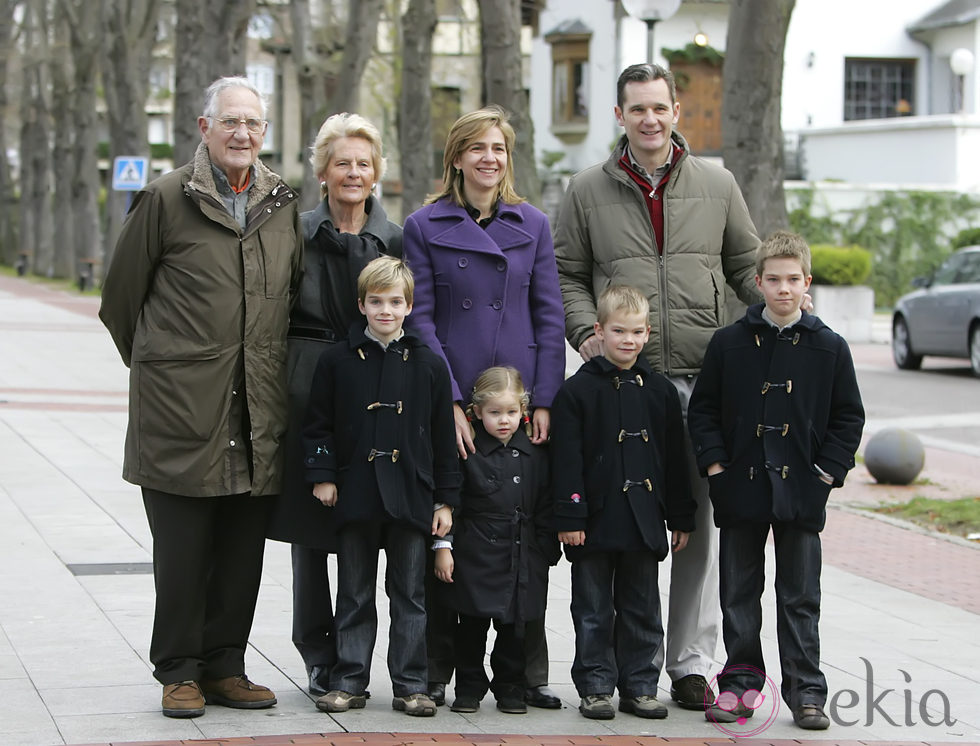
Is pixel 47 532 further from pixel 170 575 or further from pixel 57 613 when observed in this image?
pixel 170 575

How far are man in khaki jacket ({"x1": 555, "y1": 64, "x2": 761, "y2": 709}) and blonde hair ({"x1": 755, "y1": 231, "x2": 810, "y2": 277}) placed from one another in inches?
13.8

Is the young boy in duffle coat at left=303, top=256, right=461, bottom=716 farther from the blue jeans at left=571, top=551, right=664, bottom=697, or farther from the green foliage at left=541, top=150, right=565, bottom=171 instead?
the green foliage at left=541, top=150, right=565, bottom=171

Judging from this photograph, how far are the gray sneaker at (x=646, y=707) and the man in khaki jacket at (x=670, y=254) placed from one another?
227 mm

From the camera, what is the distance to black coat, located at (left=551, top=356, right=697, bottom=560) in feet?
18.9

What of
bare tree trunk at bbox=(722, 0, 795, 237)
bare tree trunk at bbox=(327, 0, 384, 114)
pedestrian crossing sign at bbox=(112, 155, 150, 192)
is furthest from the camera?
pedestrian crossing sign at bbox=(112, 155, 150, 192)

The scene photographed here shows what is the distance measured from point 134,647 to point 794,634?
282 centimetres

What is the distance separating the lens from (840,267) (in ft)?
92.5

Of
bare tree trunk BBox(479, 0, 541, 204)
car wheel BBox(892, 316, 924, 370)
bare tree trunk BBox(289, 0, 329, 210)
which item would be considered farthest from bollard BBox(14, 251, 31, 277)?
bare tree trunk BBox(479, 0, 541, 204)

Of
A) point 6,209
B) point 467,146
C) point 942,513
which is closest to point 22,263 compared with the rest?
point 6,209

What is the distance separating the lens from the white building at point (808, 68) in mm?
44969

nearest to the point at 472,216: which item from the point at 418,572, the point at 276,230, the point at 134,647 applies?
the point at 276,230

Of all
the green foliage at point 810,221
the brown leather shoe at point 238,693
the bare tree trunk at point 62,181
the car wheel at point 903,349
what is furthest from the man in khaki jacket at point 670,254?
the bare tree trunk at point 62,181

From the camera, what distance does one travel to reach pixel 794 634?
5.85m

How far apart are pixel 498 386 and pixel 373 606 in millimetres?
956
